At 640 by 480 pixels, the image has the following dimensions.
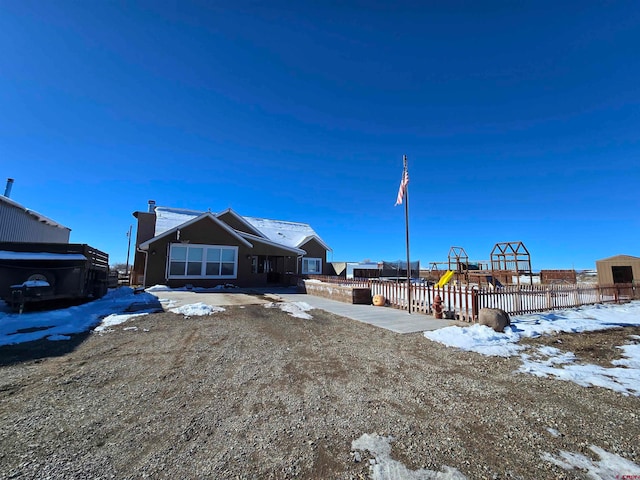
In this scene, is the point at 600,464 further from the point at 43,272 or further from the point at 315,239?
the point at 315,239

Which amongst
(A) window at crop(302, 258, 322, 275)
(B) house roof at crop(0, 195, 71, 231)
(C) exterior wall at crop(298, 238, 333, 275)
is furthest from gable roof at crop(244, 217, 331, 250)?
(B) house roof at crop(0, 195, 71, 231)

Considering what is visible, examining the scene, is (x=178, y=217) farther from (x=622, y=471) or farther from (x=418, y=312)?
A: (x=622, y=471)

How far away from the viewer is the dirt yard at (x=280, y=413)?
97.0 inches

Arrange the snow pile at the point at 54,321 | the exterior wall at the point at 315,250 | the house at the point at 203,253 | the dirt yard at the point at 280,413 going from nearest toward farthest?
the dirt yard at the point at 280,413
the snow pile at the point at 54,321
the house at the point at 203,253
the exterior wall at the point at 315,250

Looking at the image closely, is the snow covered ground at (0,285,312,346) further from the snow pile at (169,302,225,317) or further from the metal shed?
the metal shed

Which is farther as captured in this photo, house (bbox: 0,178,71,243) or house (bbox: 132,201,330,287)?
house (bbox: 132,201,330,287)

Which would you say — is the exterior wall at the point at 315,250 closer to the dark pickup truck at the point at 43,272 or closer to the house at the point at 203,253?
the house at the point at 203,253

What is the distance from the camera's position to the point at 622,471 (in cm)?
243

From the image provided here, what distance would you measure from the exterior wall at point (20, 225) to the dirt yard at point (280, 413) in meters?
17.2

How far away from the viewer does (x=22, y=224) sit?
61.5ft

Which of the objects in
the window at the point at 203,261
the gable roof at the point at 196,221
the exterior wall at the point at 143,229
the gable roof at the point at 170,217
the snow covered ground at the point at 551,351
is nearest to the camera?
the snow covered ground at the point at 551,351

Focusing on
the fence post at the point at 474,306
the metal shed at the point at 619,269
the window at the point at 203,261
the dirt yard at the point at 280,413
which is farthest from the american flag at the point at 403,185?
the metal shed at the point at 619,269

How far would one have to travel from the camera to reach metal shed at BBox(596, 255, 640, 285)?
18.7 meters

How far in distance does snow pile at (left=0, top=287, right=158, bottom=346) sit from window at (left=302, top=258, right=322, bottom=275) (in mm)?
19000
